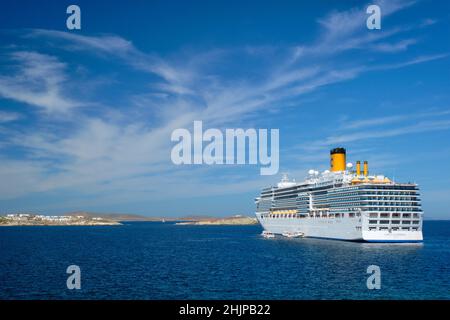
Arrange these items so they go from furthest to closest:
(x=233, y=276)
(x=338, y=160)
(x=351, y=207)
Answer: (x=338, y=160), (x=351, y=207), (x=233, y=276)

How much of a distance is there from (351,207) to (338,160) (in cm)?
2527

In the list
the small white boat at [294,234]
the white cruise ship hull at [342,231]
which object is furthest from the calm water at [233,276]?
the small white boat at [294,234]

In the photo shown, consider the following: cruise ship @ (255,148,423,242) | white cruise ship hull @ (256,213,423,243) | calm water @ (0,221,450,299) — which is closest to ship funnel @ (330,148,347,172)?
cruise ship @ (255,148,423,242)

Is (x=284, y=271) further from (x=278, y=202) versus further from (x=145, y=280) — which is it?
(x=278, y=202)

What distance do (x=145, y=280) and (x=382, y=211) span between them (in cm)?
5982

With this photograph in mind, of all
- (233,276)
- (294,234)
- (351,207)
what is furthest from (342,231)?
(233,276)

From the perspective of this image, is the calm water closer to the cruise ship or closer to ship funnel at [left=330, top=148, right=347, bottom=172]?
the cruise ship

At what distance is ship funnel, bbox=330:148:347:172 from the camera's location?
119875 millimetres

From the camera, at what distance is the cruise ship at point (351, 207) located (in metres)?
92.9

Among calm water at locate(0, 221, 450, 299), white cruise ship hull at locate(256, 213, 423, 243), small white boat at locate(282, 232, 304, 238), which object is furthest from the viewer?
small white boat at locate(282, 232, 304, 238)

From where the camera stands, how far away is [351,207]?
97312 millimetres

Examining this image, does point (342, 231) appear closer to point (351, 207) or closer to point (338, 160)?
point (351, 207)

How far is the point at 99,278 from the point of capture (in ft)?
165

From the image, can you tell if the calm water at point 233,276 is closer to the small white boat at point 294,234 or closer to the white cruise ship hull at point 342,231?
the white cruise ship hull at point 342,231
